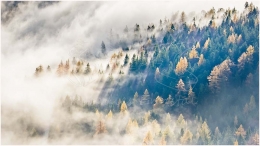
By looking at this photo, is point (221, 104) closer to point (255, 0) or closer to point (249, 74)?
point (249, 74)

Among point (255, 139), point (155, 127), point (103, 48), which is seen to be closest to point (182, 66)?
point (155, 127)

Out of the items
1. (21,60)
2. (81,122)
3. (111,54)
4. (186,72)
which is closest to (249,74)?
(186,72)

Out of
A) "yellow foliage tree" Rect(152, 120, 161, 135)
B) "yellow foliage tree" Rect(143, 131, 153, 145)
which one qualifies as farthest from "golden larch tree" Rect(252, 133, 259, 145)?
"yellow foliage tree" Rect(143, 131, 153, 145)

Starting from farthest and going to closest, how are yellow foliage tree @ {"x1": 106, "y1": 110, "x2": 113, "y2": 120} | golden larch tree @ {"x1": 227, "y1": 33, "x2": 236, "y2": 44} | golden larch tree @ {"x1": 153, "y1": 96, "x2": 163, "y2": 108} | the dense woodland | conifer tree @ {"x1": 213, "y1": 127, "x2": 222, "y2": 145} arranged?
golden larch tree @ {"x1": 227, "y1": 33, "x2": 236, "y2": 44}, yellow foliage tree @ {"x1": 106, "y1": 110, "x2": 113, "y2": 120}, golden larch tree @ {"x1": 153, "y1": 96, "x2": 163, "y2": 108}, the dense woodland, conifer tree @ {"x1": 213, "y1": 127, "x2": 222, "y2": 145}

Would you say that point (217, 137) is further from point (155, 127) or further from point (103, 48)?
point (103, 48)

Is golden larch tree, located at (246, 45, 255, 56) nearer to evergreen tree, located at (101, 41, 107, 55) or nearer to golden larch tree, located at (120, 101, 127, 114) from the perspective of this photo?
golden larch tree, located at (120, 101, 127, 114)

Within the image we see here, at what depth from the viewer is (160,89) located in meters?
25.3

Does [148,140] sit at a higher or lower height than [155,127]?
lower

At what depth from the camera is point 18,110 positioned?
28688 mm

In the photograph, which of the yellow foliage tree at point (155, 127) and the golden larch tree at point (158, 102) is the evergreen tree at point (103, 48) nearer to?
the golden larch tree at point (158, 102)

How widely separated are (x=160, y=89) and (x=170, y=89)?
2.84 ft

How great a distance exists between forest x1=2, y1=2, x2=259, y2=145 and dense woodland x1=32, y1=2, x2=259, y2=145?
0.06 m

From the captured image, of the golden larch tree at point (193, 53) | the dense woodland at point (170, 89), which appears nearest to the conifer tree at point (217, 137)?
the dense woodland at point (170, 89)

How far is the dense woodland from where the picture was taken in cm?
2453
